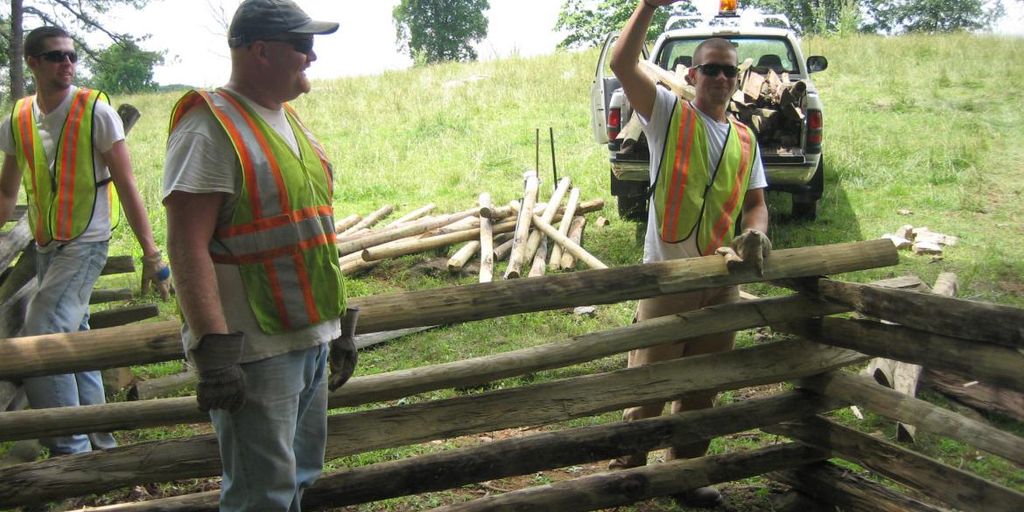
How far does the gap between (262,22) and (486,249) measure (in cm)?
604

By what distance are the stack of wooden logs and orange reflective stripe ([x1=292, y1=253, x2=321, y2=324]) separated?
5.26m

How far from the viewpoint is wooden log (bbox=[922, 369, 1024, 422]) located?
482cm

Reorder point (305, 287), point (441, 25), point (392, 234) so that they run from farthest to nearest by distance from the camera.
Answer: point (441, 25), point (392, 234), point (305, 287)

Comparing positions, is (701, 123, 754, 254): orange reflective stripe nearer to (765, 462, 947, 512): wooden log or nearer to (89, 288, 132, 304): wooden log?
(765, 462, 947, 512): wooden log

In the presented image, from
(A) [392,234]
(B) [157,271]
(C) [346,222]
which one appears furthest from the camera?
(C) [346,222]

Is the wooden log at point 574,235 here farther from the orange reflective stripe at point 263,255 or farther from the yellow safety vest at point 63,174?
the orange reflective stripe at point 263,255

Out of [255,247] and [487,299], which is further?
[487,299]

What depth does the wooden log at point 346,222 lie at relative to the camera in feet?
32.0

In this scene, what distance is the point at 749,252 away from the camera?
340cm

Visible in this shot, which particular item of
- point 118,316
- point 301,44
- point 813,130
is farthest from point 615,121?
point 301,44

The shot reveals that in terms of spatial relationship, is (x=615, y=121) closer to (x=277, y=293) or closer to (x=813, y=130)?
(x=813, y=130)

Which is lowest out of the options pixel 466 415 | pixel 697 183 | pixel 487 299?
pixel 466 415

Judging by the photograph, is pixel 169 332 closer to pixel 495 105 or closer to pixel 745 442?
pixel 745 442

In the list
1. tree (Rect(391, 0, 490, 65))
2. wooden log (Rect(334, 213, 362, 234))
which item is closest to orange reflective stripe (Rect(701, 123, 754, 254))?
wooden log (Rect(334, 213, 362, 234))
